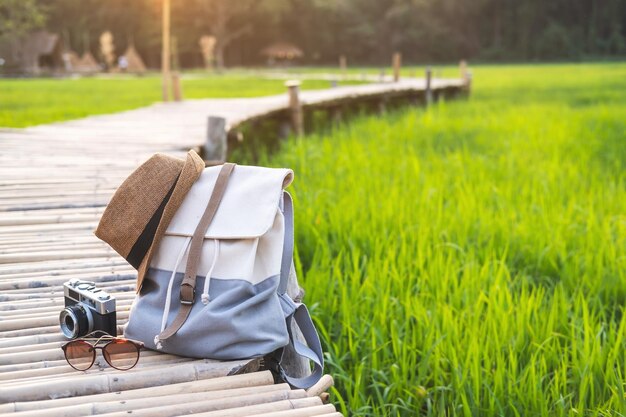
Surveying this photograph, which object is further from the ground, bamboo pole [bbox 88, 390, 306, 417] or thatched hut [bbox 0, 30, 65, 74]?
thatched hut [bbox 0, 30, 65, 74]

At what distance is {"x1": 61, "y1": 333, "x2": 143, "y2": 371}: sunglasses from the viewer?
172cm

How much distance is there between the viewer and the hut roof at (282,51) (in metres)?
43.8

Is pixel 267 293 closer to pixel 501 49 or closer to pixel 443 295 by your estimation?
pixel 443 295

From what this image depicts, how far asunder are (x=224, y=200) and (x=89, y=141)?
3.92m

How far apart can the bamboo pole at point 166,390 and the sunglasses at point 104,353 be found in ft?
0.36

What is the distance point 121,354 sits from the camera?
Result: 1.80 meters

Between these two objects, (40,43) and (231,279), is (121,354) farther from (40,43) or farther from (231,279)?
(40,43)

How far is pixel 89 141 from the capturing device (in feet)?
18.0

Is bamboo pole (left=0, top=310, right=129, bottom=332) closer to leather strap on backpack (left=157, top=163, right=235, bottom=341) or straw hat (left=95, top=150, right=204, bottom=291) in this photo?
straw hat (left=95, top=150, right=204, bottom=291)

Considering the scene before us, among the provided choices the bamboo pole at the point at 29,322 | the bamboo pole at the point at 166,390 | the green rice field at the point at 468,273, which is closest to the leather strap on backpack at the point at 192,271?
the bamboo pole at the point at 166,390

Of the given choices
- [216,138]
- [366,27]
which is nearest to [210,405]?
[216,138]

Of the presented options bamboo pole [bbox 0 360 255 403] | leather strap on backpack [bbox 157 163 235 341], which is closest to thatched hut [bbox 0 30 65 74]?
leather strap on backpack [bbox 157 163 235 341]

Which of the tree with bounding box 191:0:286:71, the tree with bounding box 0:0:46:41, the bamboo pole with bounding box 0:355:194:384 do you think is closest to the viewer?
the bamboo pole with bounding box 0:355:194:384

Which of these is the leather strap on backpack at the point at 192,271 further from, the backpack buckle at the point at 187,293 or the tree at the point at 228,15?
the tree at the point at 228,15
